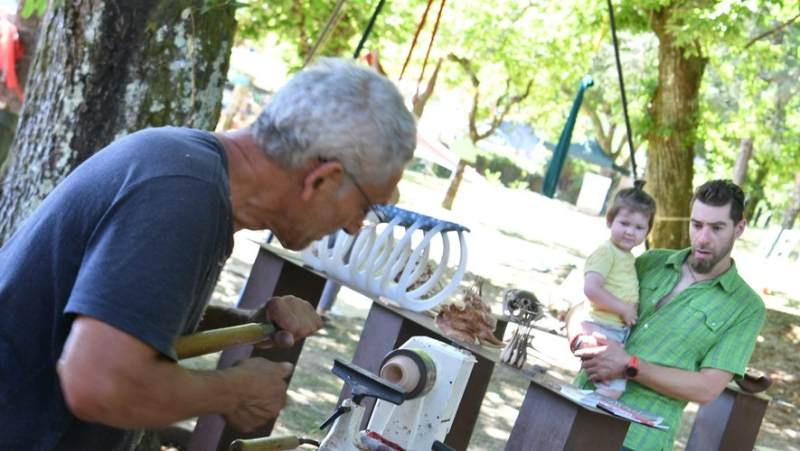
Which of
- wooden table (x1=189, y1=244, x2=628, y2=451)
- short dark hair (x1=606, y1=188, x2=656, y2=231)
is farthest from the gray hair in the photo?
short dark hair (x1=606, y1=188, x2=656, y2=231)

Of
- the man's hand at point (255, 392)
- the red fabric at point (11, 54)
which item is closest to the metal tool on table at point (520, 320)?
the man's hand at point (255, 392)

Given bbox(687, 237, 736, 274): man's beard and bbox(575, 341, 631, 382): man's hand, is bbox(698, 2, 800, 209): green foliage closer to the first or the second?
bbox(687, 237, 736, 274): man's beard

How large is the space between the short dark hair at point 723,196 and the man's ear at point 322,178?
7.18 ft

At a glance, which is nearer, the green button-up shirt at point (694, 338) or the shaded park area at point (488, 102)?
the green button-up shirt at point (694, 338)

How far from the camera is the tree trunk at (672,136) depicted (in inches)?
354

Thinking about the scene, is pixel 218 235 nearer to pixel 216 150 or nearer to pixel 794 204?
pixel 216 150

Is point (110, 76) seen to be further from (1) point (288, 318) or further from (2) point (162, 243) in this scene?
(2) point (162, 243)

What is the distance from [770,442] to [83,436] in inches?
303

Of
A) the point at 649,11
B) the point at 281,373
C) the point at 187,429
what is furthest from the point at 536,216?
the point at 281,373

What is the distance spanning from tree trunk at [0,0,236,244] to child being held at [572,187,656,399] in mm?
1738

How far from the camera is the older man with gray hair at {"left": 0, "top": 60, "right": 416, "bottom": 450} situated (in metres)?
1.38

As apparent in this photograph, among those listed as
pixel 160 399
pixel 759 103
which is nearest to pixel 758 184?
pixel 759 103

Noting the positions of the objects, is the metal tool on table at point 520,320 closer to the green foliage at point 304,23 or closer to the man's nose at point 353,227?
the man's nose at point 353,227

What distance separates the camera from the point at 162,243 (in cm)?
139
